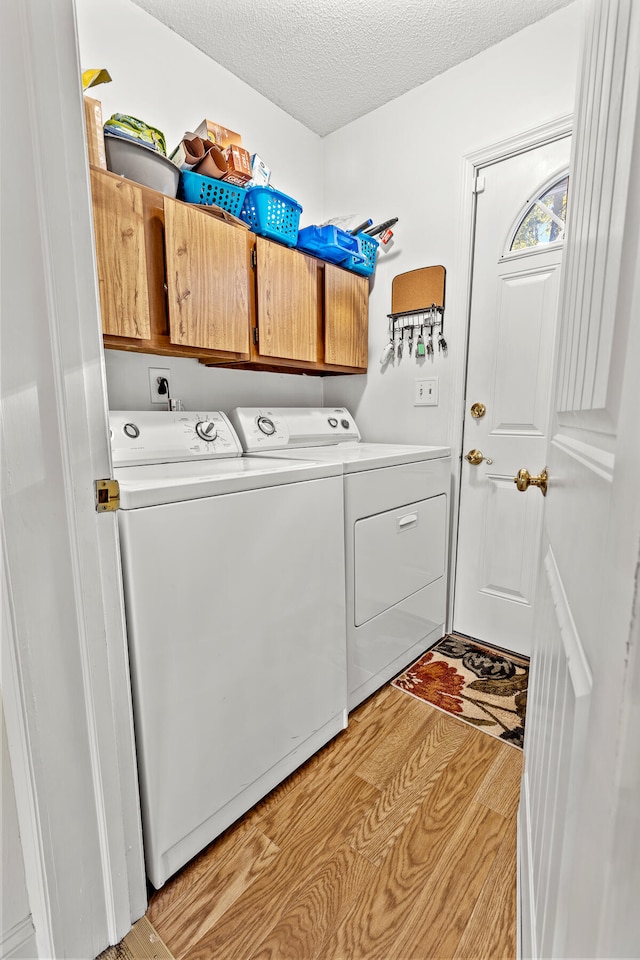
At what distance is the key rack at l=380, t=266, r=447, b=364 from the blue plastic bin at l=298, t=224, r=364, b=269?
0.95ft

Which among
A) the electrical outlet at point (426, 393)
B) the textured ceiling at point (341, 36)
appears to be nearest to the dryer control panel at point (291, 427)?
the electrical outlet at point (426, 393)

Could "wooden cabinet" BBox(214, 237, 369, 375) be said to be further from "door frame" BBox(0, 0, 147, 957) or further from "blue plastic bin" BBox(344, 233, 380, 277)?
"door frame" BBox(0, 0, 147, 957)

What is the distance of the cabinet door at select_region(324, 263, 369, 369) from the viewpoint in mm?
2020

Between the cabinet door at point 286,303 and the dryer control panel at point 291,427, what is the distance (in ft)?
0.89

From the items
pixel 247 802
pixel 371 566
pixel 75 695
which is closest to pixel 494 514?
pixel 371 566

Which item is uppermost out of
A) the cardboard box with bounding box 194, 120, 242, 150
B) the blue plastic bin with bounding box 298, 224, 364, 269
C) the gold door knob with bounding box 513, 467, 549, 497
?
the cardboard box with bounding box 194, 120, 242, 150

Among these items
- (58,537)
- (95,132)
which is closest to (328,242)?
(95,132)

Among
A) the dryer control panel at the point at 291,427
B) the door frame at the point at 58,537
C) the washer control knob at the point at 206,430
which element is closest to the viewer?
the door frame at the point at 58,537

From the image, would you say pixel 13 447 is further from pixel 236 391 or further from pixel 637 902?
pixel 236 391

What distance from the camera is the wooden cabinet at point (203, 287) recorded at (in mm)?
1295

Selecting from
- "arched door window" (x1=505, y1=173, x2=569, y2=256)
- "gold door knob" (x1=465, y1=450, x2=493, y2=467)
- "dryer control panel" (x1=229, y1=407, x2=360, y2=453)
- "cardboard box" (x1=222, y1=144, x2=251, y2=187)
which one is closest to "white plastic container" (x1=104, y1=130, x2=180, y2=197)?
Result: "cardboard box" (x1=222, y1=144, x2=251, y2=187)

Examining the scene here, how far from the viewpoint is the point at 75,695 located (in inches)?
32.1

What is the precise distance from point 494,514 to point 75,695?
175 cm

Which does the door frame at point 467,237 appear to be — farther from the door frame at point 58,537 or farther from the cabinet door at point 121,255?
the door frame at point 58,537
